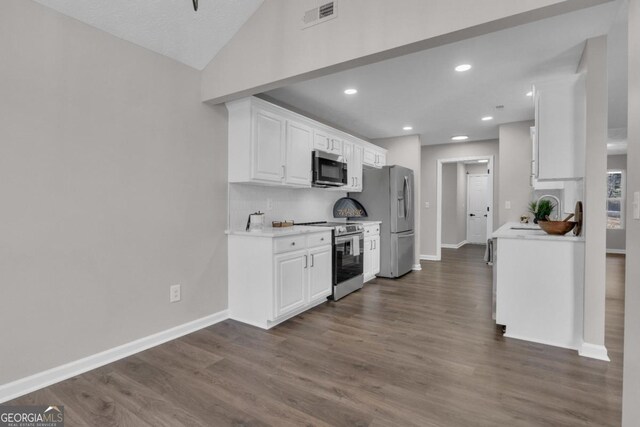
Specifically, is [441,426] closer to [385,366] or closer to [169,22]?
[385,366]

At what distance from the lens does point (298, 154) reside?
366 cm

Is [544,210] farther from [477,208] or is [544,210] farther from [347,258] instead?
[477,208]

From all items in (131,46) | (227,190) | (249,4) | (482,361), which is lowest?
(482,361)

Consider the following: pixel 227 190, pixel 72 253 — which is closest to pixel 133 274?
pixel 72 253

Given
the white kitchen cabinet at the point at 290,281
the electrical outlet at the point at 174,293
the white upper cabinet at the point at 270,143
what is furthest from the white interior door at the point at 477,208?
the electrical outlet at the point at 174,293

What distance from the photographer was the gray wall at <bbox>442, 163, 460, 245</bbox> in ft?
28.1

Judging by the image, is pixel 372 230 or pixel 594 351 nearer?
pixel 594 351

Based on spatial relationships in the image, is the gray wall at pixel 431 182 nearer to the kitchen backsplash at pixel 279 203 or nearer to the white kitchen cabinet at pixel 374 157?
the white kitchen cabinet at pixel 374 157

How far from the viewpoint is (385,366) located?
2.29 metres

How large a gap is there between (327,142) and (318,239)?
1.34 meters

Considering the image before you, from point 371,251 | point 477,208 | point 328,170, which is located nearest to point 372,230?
point 371,251

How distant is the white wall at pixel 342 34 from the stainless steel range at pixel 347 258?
1.91 metres

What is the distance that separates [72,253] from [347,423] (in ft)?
6.78

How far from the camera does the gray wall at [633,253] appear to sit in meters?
1.31
